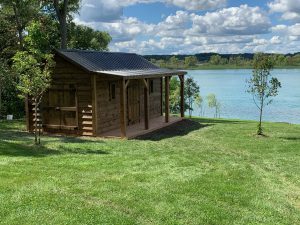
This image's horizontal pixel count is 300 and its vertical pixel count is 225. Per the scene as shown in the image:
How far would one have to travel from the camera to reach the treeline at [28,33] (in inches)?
1171

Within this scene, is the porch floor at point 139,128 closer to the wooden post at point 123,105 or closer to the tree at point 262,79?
the wooden post at point 123,105

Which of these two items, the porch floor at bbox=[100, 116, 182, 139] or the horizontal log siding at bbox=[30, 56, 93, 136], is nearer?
the horizontal log siding at bbox=[30, 56, 93, 136]

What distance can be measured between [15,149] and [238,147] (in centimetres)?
887

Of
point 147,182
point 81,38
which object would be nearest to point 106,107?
point 147,182

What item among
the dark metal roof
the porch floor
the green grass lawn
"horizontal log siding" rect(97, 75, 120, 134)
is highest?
the dark metal roof

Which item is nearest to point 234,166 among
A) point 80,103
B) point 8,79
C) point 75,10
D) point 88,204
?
point 88,204

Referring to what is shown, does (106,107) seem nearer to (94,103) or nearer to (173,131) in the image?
(94,103)

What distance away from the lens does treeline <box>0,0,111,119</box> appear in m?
29.8

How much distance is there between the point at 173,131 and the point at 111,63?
492 centimetres

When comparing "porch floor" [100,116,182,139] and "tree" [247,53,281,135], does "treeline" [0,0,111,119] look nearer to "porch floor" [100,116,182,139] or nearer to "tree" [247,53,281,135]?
"porch floor" [100,116,182,139]

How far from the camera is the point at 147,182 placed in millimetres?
10602

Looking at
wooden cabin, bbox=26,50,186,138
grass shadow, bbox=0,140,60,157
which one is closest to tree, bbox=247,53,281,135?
wooden cabin, bbox=26,50,186,138

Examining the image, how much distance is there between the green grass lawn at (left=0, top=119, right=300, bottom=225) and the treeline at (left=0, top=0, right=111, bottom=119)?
13566 millimetres

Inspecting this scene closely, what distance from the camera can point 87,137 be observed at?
61.1ft
